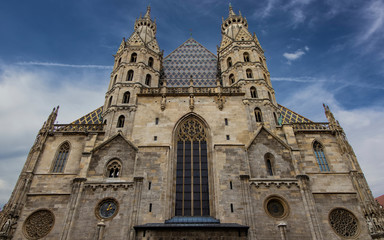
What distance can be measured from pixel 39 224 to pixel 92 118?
9458mm

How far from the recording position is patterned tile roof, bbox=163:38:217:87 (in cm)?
2506

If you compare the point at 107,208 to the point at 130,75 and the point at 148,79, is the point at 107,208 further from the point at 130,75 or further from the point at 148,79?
the point at 148,79

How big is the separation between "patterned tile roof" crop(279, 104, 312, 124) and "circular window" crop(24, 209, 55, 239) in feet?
61.8

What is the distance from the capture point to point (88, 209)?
15.6 meters

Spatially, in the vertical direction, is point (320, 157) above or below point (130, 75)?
below

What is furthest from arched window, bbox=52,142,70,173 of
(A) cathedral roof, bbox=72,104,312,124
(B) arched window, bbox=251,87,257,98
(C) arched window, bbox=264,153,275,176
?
(B) arched window, bbox=251,87,257,98

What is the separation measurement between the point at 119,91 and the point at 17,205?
439 inches

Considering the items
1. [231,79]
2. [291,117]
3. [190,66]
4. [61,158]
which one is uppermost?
[190,66]

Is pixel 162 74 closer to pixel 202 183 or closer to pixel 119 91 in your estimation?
pixel 119 91

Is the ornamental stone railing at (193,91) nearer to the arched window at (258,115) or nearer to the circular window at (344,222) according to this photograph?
the arched window at (258,115)

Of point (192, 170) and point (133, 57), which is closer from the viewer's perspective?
point (192, 170)

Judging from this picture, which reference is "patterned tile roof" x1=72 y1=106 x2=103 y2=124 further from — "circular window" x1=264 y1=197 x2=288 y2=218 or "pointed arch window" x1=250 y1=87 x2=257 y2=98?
"circular window" x1=264 y1=197 x2=288 y2=218

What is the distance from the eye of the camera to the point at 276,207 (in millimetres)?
16016

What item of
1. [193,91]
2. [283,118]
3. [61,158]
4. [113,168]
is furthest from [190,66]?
[61,158]
